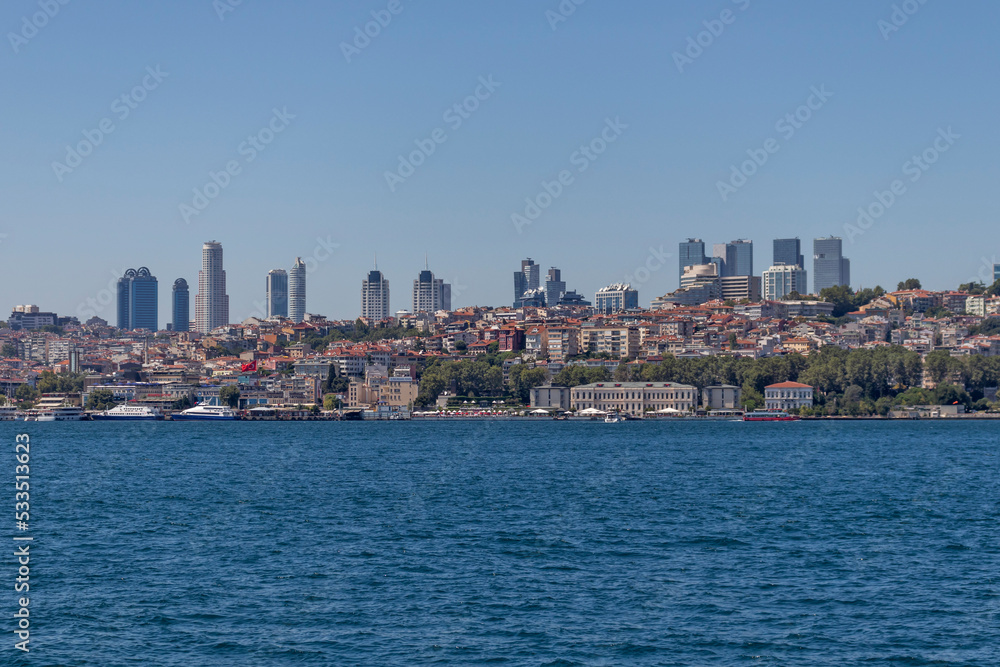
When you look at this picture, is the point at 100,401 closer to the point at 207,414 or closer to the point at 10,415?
the point at 10,415

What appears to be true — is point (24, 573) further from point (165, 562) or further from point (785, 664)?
point (785, 664)

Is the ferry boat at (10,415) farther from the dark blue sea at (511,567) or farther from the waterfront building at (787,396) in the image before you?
the dark blue sea at (511,567)

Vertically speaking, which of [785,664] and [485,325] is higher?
[485,325]

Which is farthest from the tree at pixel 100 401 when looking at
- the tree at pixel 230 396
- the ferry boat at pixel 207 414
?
the ferry boat at pixel 207 414

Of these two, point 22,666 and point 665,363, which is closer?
point 22,666

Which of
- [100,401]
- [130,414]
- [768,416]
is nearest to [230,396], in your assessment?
[130,414]

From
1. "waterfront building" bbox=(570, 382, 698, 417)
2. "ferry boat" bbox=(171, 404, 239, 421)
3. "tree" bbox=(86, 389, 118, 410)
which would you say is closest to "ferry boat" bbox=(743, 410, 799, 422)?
"waterfront building" bbox=(570, 382, 698, 417)

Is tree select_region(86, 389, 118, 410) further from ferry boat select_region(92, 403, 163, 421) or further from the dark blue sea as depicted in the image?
the dark blue sea

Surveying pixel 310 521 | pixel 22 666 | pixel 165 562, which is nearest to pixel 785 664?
pixel 22 666
